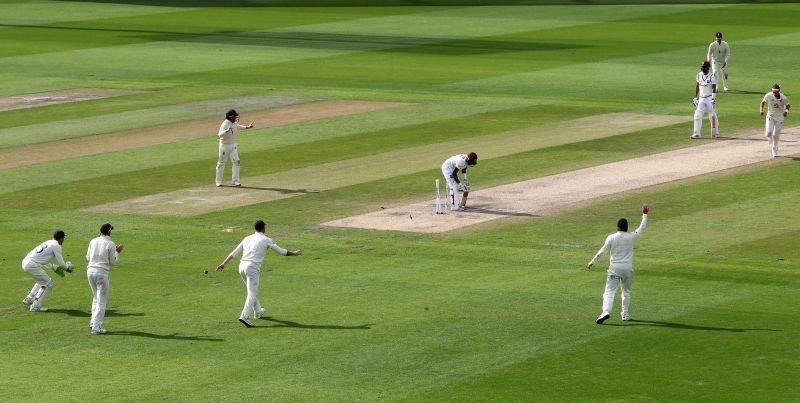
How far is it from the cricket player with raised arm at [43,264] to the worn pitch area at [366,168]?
8.96 meters

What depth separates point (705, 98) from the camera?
43.3m

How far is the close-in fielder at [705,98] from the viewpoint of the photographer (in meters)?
43.1

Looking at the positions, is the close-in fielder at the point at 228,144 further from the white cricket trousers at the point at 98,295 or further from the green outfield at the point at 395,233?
the white cricket trousers at the point at 98,295

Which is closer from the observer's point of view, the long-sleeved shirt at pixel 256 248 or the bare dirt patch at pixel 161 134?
the long-sleeved shirt at pixel 256 248

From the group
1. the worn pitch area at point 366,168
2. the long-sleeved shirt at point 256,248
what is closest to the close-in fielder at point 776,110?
the worn pitch area at point 366,168

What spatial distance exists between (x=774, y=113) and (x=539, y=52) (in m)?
25.7

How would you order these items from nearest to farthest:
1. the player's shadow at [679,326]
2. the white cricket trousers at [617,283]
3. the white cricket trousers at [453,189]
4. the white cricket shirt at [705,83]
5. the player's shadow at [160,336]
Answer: the player's shadow at [679,326]
the player's shadow at [160,336]
the white cricket trousers at [617,283]
the white cricket trousers at [453,189]
the white cricket shirt at [705,83]

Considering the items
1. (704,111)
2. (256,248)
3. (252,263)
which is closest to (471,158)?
(256,248)

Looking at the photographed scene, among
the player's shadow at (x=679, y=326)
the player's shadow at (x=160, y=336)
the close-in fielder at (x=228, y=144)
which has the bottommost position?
the player's shadow at (x=160, y=336)

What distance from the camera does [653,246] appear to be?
3089 cm

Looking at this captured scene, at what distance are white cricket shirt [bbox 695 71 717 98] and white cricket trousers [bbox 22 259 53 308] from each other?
22627 mm

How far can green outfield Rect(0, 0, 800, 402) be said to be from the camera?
2261 cm

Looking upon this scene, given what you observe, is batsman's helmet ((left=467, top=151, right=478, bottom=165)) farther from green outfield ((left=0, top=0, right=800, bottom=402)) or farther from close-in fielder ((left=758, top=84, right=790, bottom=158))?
close-in fielder ((left=758, top=84, right=790, bottom=158))

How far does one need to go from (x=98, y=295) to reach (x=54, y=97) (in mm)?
32381
